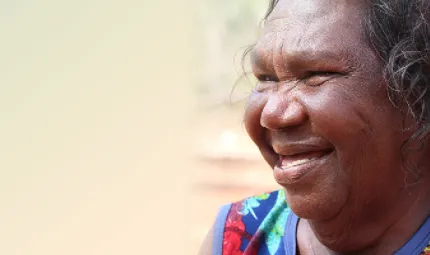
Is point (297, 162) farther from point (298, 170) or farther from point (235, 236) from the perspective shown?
point (235, 236)

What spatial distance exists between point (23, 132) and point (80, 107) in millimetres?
401

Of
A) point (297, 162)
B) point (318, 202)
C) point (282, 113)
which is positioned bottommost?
point (318, 202)

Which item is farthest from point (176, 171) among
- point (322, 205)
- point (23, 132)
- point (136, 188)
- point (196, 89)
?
point (322, 205)

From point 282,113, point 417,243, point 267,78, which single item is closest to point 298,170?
point 282,113

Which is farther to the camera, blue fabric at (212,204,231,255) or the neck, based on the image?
blue fabric at (212,204,231,255)

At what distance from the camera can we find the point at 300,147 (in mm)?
1358

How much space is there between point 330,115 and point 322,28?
0.65 feet

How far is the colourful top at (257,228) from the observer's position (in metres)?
1.67

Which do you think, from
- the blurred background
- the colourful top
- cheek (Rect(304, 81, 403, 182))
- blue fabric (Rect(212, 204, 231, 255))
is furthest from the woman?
the blurred background

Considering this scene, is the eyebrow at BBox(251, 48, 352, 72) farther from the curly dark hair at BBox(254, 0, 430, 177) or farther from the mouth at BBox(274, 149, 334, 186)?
the mouth at BBox(274, 149, 334, 186)

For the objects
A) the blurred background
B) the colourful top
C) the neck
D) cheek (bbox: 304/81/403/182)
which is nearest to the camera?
cheek (bbox: 304/81/403/182)

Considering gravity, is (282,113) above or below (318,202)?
above

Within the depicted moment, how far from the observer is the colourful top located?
5.47ft

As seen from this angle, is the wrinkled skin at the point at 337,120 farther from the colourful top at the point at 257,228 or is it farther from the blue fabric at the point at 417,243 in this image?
the colourful top at the point at 257,228
